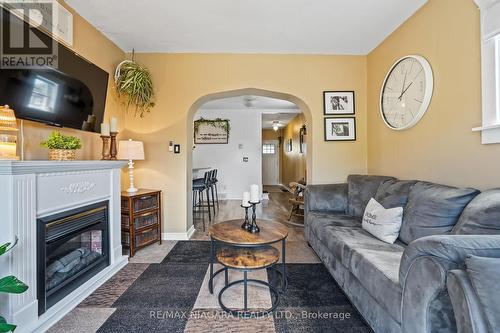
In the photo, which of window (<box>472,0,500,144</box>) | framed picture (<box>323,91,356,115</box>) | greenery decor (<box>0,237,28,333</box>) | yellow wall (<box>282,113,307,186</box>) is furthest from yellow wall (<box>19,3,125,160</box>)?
yellow wall (<box>282,113,307,186</box>)

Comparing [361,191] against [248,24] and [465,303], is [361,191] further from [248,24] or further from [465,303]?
[248,24]

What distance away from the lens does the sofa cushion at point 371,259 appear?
4.00 feet

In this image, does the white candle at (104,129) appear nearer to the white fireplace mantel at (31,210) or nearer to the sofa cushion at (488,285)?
the white fireplace mantel at (31,210)

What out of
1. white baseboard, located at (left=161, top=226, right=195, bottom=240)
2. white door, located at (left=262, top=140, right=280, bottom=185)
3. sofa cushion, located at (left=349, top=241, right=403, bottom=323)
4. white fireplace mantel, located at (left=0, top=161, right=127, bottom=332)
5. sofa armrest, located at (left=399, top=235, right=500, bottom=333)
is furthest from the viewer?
white door, located at (left=262, top=140, right=280, bottom=185)

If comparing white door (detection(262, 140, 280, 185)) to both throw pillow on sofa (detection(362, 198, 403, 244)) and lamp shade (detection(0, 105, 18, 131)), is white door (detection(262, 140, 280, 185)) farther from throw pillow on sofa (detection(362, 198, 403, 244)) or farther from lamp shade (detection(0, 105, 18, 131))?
lamp shade (detection(0, 105, 18, 131))

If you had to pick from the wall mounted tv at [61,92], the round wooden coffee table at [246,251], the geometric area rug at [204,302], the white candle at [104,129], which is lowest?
the geometric area rug at [204,302]

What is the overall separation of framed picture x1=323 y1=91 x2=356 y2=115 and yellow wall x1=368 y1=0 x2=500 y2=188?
0.69 metres

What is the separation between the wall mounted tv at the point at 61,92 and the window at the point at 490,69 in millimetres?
3216

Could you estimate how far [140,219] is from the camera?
2.64m

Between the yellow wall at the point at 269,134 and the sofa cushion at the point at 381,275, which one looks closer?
the sofa cushion at the point at 381,275

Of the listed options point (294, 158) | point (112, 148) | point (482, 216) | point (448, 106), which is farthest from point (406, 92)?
point (294, 158)

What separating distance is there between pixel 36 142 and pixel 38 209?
643 millimetres

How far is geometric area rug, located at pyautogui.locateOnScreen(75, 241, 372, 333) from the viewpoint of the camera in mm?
1510

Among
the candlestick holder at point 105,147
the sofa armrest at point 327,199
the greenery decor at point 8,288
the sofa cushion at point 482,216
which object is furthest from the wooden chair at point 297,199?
the greenery decor at point 8,288
